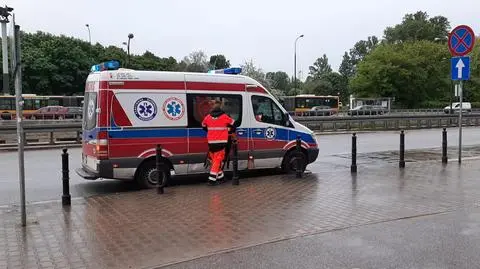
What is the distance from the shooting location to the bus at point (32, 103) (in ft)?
166

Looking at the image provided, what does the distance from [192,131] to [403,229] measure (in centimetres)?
516

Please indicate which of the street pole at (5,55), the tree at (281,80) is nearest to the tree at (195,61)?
the tree at (281,80)

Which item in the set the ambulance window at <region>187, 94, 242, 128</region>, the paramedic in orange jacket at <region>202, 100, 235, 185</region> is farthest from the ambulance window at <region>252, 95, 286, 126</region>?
the paramedic in orange jacket at <region>202, 100, 235, 185</region>

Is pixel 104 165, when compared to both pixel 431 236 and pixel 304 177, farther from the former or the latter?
pixel 431 236

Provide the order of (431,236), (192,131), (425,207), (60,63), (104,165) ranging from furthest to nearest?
(60,63) < (192,131) < (104,165) < (425,207) < (431,236)

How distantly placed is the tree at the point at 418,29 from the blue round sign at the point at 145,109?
10530cm

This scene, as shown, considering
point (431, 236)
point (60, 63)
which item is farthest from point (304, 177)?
point (60, 63)

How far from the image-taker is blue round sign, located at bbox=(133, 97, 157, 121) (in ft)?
32.8

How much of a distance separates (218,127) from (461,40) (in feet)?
21.6

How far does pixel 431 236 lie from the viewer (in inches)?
249

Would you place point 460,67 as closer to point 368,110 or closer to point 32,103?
point 368,110

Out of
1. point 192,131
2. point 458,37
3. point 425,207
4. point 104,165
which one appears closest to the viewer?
point 425,207

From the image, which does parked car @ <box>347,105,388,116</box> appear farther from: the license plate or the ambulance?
the license plate

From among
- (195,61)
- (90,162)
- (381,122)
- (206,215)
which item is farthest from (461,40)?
(195,61)
